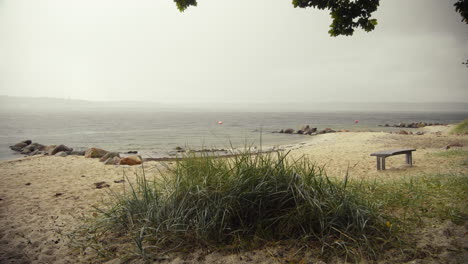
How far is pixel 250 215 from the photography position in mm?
3441

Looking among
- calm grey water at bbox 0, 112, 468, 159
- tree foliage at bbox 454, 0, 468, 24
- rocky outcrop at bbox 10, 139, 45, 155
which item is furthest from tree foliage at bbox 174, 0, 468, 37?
rocky outcrop at bbox 10, 139, 45, 155

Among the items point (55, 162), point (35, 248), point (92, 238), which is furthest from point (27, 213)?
point (55, 162)

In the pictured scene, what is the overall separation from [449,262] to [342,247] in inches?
36.1

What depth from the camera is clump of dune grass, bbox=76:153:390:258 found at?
3137 millimetres

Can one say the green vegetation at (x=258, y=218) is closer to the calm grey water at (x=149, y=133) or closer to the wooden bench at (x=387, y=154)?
the calm grey water at (x=149, y=133)

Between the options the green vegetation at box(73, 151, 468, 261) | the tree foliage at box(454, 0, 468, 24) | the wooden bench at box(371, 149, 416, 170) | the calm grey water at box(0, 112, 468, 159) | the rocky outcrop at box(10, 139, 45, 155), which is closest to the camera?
the green vegetation at box(73, 151, 468, 261)

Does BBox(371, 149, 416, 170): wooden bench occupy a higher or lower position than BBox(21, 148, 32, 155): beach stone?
higher

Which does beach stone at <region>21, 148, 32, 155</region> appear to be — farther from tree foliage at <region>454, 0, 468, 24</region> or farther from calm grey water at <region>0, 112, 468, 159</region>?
tree foliage at <region>454, 0, 468, 24</region>

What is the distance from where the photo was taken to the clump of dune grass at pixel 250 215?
314cm

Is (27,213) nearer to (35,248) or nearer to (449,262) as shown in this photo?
(35,248)

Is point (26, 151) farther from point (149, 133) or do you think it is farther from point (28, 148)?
point (149, 133)

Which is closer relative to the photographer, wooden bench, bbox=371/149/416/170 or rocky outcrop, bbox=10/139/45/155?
wooden bench, bbox=371/149/416/170

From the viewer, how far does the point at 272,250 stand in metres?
3.02

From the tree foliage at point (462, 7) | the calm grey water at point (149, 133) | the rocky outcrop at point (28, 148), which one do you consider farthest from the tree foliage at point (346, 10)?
the rocky outcrop at point (28, 148)
